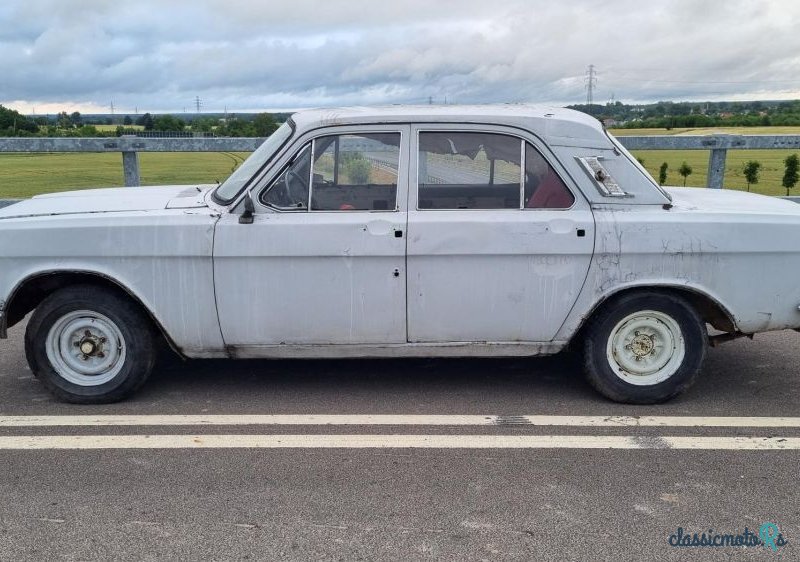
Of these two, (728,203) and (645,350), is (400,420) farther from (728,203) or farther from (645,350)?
(728,203)

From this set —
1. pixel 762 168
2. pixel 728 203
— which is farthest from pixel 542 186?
pixel 762 168

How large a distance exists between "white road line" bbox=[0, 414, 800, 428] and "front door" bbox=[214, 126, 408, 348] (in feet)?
1.51

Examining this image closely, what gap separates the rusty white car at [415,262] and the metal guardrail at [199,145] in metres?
3.54

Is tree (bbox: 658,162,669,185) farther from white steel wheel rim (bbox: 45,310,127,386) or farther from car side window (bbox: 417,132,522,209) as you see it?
white steel wheel rim (bbox: 45,310,127,386)

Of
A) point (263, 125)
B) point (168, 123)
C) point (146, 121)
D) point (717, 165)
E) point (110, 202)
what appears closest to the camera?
Result: point (110, 202)

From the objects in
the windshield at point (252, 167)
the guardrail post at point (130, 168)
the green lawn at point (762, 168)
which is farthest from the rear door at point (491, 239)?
the green lawn at point (762, 168)

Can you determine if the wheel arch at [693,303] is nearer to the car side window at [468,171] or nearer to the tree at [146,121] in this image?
the car side window at [468,171]

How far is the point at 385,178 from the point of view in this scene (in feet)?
14.2

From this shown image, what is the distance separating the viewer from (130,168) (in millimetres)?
7828

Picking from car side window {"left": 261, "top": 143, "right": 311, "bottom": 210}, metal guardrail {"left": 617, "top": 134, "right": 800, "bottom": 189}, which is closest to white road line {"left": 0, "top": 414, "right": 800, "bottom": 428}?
car side window {"left": 261, "top": 143, "right": 311, "bottom": 210}

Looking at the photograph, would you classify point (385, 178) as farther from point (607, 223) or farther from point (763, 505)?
point (763, 505)

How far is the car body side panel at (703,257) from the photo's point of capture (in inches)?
166

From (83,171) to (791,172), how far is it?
29.3ft

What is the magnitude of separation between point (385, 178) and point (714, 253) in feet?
6.55
